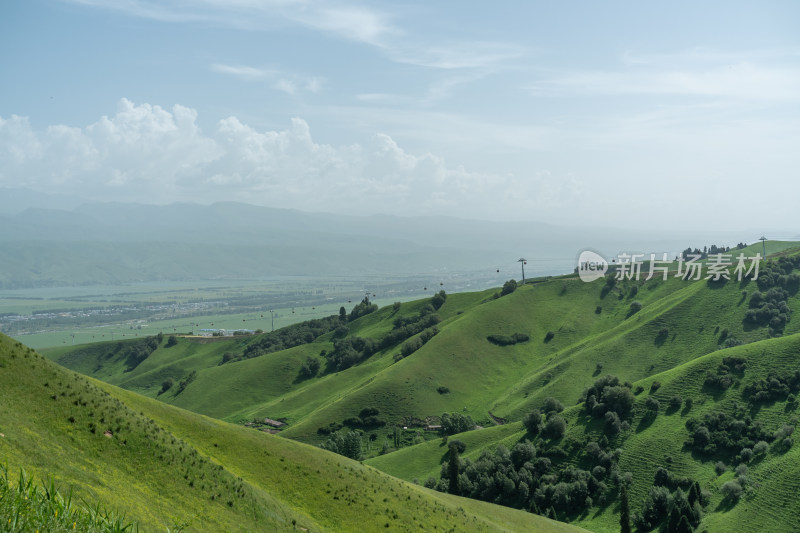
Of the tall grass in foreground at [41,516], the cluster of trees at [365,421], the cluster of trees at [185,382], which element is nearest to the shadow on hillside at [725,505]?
the cluster of trees at [365,421]

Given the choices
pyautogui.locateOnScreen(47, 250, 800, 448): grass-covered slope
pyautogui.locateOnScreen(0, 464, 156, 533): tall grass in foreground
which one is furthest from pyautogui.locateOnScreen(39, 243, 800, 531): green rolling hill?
pyautogui.locateOnScreen(0, 464, 156, 533): tall grass in foreground

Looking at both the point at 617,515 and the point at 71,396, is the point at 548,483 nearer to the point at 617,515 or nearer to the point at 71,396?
the point at 617,515

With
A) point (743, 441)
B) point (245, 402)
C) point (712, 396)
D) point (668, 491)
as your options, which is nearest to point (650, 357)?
point (712, 396)

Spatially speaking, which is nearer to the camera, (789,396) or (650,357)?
(789,396)

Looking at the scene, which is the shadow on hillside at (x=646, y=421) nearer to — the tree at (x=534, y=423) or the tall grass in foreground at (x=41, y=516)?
the tree at (x=534, y=423)

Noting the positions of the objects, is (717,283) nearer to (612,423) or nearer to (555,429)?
(612,423)

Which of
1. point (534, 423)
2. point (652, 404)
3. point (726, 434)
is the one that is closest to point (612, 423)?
point (652, 404)
